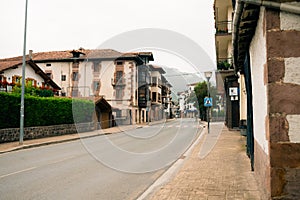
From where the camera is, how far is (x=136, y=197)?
19.2ft

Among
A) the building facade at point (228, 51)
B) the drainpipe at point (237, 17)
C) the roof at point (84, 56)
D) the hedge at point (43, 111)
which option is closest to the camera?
the drainpipe at point (237, 17)

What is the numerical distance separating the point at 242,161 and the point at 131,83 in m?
35.6

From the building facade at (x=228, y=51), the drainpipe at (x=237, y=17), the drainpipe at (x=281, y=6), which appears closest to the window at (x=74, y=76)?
the building facade at (x=228, y=51)

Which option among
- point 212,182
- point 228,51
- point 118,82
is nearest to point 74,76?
point 118,82

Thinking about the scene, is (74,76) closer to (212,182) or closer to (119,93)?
(119,93)

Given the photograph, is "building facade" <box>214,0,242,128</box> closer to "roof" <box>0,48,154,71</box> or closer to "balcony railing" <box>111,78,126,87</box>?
"roof" <box>0,48,154,71</box>

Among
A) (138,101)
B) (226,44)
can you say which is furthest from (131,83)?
(226,44)

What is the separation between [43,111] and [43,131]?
4.75 ft

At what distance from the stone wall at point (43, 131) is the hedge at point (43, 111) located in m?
0.41

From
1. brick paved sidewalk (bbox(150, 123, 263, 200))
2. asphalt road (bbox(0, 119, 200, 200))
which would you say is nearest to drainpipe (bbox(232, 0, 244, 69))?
brick paved sidewalk (bbox(150, 123, 263, 200))

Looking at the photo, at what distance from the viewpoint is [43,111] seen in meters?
20.7

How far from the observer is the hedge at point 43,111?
1692cm

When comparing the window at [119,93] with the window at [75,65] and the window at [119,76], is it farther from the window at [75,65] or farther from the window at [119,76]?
the window at [75,65]

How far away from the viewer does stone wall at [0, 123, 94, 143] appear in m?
16.5
